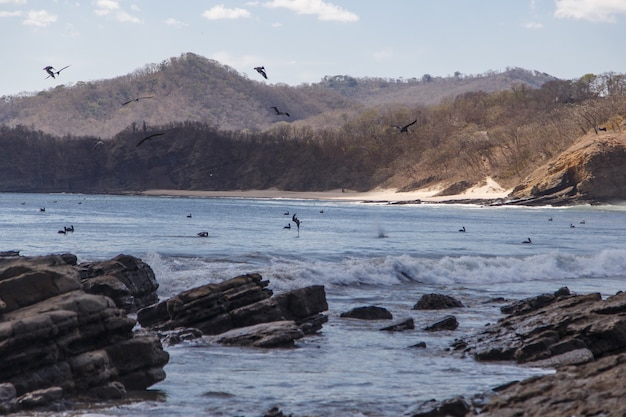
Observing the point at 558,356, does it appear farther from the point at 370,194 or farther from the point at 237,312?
the point at 370,194

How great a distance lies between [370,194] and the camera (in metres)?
145

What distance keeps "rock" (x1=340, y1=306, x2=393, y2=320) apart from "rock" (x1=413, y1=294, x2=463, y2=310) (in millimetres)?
1826

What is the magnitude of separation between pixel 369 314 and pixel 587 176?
293ft

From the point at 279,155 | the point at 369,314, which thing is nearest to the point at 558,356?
the point at 369,314

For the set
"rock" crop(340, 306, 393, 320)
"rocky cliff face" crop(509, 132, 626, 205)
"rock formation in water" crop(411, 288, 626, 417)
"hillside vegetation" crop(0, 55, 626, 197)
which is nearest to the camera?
"rock formation in water" crop(411, 288, 626, 417)

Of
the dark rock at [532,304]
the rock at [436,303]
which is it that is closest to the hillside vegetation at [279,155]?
the rock at [436,303]

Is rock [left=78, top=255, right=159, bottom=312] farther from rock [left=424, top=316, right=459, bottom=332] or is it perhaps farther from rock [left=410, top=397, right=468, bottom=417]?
rock [left=410, top=397, right=468, bottom=417]

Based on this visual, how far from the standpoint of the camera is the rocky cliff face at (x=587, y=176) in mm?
103562

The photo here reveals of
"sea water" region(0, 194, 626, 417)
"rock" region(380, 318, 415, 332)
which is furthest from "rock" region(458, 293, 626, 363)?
"rock" region(380, 318, 415, 332)

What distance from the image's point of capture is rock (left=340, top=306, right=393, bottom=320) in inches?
763

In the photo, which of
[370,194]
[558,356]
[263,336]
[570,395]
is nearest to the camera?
[570,395]

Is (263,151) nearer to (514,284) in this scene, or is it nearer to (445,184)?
(445,184)

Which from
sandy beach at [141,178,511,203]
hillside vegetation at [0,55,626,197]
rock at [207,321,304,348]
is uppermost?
hillside vegetation at [0,55,626,197]

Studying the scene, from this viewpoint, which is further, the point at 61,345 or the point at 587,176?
the point at 587,176
